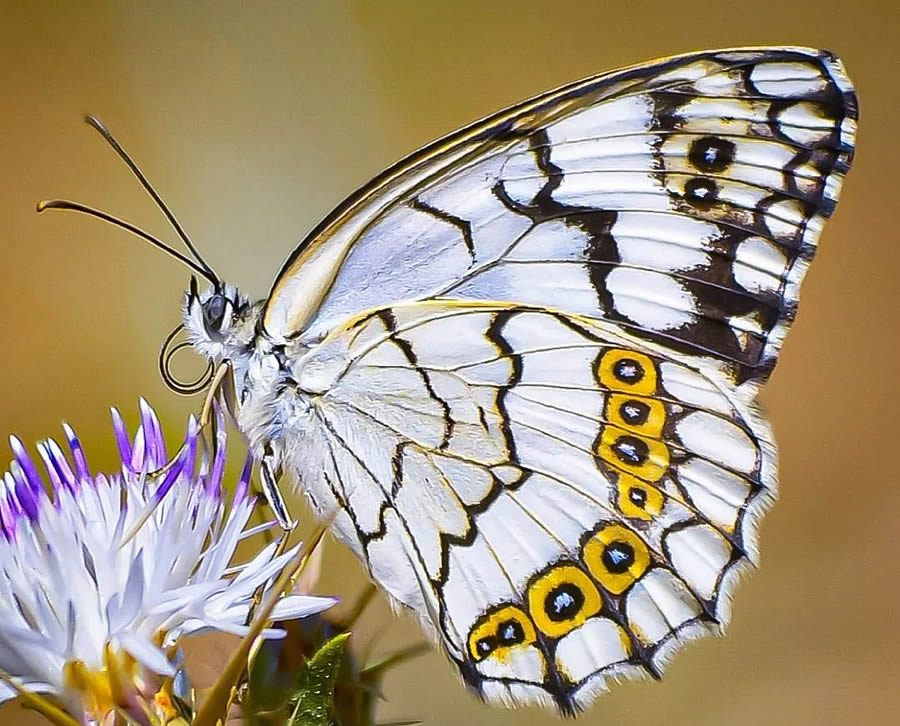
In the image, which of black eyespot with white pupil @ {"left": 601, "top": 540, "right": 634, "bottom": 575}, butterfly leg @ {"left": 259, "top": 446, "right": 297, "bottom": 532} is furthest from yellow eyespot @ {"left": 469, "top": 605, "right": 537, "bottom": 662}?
butterfly leg @ {"left": 259, "top": 446, "right": 297, "bottom": 532}

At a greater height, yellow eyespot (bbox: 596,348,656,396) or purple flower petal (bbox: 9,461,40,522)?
purple flower petal (bbox: 9,461,40,522)

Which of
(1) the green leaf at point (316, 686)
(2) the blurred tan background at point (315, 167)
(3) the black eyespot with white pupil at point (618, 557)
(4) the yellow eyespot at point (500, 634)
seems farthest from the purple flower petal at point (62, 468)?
(2) the blurred tan background at point (315, 167)

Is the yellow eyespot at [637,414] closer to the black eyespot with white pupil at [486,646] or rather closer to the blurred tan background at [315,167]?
the black eyespot with white pupil at [486,646]

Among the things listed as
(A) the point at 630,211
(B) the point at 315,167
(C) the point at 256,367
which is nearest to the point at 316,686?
(C) the point at 256,367

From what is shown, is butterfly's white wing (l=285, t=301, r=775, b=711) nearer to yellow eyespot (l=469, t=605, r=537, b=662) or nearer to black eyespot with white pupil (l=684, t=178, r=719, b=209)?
yellow eyespot (l=469, t=605, r=537, b=662)

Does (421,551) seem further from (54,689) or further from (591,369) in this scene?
(54,689)

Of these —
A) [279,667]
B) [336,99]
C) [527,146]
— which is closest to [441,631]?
[279,667]
